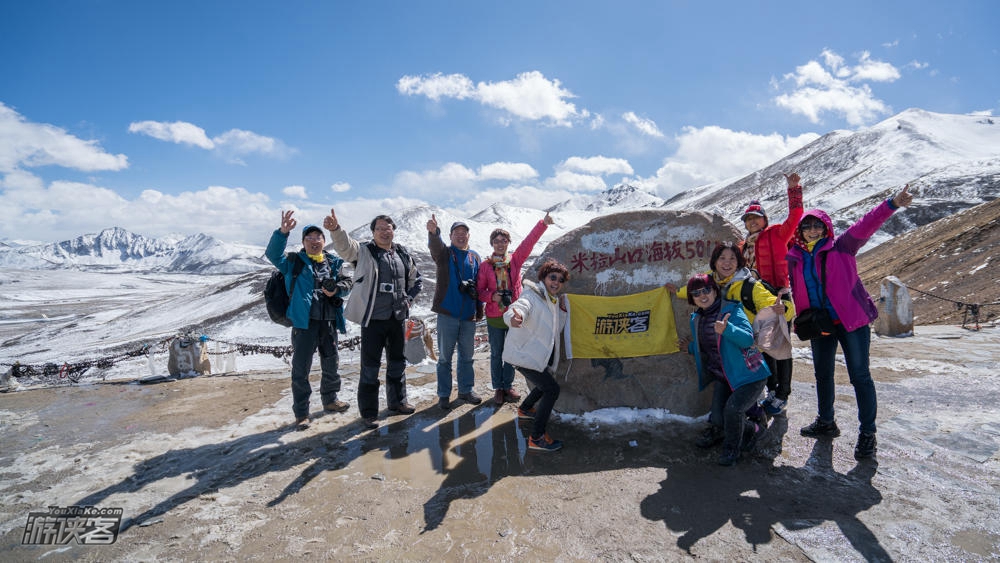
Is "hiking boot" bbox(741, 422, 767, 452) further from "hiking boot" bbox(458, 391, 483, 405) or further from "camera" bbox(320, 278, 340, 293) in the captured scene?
"camera" bbox(320, 278, 340, 293)

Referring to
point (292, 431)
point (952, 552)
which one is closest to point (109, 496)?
point (292, 431)

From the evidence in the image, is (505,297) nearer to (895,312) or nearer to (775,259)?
(775,259)

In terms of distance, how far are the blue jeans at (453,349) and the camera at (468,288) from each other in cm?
40

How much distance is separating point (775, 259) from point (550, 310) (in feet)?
8.21

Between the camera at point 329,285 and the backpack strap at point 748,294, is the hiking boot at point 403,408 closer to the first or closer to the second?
the camera at point 329,285

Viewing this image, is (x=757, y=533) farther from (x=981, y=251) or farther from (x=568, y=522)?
(x=981, y=251)

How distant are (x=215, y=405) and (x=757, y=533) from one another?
7.20 meters

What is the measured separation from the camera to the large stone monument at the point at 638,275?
546cm

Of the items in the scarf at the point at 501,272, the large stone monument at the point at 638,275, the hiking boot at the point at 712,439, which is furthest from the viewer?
the scarf at the point at 501,272

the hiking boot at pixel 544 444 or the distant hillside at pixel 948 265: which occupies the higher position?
the distant hillside at pixel 948 265

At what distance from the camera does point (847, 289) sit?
4184 mm

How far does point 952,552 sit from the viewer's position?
2990 mm

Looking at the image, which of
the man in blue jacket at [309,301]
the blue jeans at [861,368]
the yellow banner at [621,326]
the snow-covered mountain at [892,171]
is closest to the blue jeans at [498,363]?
the yellow banner at [621,326]

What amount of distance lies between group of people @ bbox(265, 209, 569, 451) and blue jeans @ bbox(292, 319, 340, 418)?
12 mm
